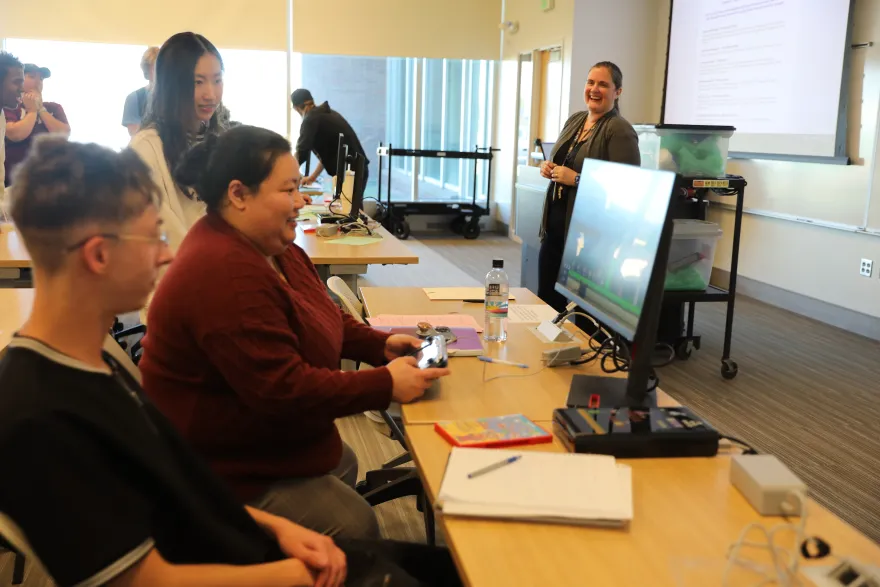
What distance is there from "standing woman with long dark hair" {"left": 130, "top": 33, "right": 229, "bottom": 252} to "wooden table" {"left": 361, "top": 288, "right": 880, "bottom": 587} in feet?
4.26

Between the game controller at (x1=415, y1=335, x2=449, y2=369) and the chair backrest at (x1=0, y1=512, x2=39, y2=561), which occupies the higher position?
the chair backrest at (x1=0, y1=512, x2=39, y2=561)

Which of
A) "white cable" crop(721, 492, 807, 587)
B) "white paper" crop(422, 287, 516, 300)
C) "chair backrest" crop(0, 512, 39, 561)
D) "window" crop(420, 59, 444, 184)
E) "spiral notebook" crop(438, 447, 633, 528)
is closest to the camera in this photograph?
"chair backrest" crop(0, 512, 39, 561)

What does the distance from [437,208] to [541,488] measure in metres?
7.43

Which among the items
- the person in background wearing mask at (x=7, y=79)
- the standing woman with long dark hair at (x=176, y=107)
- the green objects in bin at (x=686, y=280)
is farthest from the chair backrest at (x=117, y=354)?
the green objects in bin at (x=686, y=280)

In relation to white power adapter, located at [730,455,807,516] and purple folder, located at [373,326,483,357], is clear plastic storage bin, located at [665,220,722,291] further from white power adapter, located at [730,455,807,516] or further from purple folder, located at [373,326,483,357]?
white power adapter, located at [730,455,807,516]

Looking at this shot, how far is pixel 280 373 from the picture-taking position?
1413 mm

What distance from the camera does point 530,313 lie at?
2451mm

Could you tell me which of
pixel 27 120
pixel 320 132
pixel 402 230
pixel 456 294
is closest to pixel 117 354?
pixel 456 294

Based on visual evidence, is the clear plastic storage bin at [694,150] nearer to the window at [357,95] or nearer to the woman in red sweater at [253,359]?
the woman in red sweater at [253,359]

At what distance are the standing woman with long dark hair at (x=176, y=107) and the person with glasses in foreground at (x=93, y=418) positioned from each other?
1.40m

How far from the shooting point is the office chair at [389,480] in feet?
7.23

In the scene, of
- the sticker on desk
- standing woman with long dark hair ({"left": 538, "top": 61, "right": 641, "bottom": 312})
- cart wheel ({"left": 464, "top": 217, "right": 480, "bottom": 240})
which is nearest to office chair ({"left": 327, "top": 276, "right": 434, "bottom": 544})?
standing woman with long dark hair ({"left": 538, "top": 61, "right": 641, "bottom": 312})

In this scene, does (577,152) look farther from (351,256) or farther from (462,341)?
(462,341)

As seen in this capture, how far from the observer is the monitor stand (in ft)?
5.16
